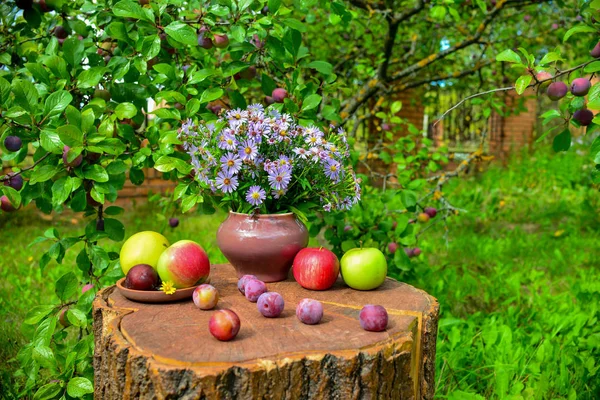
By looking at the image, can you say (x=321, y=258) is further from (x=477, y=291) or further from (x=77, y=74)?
(x=477, y=291)

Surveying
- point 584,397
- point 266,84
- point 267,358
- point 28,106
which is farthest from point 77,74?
point 584,397

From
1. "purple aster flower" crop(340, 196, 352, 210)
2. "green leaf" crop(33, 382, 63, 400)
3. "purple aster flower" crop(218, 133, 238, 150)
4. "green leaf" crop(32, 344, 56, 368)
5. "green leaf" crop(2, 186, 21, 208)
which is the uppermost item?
"purple aster flower" crop(218, 133, 238, 150)

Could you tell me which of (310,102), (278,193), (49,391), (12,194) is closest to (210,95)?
(310,102)

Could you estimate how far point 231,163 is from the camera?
155 centimetres

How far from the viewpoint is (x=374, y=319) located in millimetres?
1300

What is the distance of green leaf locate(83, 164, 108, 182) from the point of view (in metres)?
1.61

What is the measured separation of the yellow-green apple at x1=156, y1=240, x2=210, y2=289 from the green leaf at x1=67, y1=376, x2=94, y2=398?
1.45 feet

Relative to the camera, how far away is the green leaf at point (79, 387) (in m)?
1.65

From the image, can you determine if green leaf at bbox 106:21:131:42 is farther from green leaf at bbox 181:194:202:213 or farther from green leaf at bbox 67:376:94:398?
green leaf at bbox 67:376:94:398

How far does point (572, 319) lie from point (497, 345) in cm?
45

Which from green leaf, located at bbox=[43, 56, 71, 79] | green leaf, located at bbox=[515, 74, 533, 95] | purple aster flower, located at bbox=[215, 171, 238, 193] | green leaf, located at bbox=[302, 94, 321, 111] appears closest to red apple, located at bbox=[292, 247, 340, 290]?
purple aster flower, located at bbox=[215, 171, 238, 193]

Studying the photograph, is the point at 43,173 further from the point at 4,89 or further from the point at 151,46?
the point at 151,46

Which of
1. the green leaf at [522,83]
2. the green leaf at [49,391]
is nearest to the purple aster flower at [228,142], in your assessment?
the green leaf at [522,83]

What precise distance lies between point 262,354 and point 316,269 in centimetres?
43
